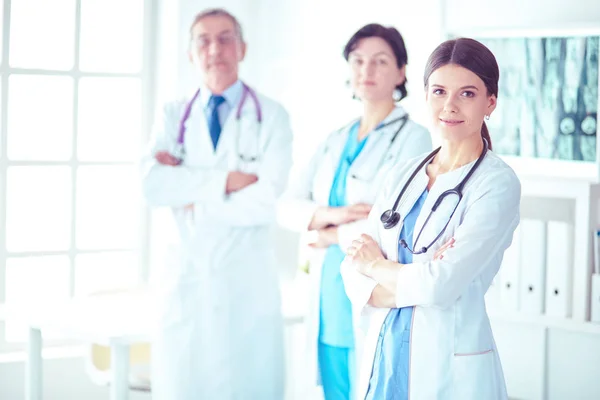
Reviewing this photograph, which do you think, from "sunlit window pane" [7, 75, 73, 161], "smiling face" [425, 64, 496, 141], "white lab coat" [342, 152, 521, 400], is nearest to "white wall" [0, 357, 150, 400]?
"sunlit window pane" [7, 75, 73, 161]

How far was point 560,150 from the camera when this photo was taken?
9.66 feet

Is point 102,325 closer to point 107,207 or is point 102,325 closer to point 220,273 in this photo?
point 220,273

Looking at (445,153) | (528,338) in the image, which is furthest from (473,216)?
(528,338)

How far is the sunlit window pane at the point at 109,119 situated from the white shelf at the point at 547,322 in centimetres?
186

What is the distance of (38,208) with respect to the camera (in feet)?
12.6

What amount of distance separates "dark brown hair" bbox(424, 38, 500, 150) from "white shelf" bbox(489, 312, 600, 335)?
4.04ft

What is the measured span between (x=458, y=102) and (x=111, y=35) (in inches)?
96.9

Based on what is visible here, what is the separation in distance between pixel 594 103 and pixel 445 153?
1.13m

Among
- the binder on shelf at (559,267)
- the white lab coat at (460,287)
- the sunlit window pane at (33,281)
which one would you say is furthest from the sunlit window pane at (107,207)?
the white lab coat at (460,287)

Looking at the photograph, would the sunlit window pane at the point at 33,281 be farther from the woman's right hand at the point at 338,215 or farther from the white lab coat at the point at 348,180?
the woman's right hand at the point at 338,215

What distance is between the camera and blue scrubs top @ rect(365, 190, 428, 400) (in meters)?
1.83

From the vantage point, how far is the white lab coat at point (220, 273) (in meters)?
2.79

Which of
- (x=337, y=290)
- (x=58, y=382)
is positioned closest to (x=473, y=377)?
(x=337, y=290)

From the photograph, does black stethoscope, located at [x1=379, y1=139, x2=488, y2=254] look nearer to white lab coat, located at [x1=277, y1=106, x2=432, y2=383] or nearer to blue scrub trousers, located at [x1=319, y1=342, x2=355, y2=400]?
white lab coat, located at [x1=277, y1=106, x2=432, y2=383]
